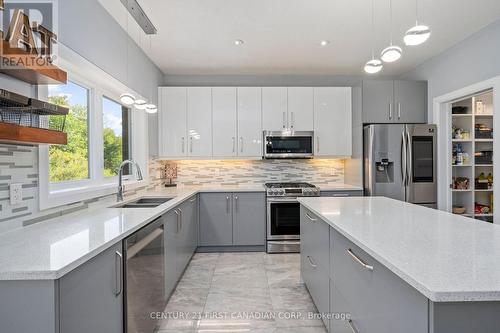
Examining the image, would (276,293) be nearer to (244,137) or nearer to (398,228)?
(398,228)

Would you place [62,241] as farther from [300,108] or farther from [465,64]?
[465,64]

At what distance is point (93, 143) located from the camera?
8.29ft

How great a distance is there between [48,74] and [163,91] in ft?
8.47

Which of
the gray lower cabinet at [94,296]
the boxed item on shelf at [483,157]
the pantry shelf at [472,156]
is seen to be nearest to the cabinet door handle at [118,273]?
the gray lower cabinet at [94,296]

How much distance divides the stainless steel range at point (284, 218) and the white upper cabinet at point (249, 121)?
69 centimetres

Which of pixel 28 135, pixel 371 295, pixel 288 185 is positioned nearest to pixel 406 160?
pixel 288 185

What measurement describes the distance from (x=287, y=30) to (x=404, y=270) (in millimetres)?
2592

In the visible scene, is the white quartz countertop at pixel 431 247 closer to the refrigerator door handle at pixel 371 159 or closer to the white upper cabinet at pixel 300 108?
the refrigerator door handle at pixel 371 159

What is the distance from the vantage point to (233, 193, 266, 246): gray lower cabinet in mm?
3805

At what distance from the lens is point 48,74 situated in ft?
4.89

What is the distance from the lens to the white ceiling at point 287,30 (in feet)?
7.94

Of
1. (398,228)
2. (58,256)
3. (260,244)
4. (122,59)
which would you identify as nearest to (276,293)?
(260,244)

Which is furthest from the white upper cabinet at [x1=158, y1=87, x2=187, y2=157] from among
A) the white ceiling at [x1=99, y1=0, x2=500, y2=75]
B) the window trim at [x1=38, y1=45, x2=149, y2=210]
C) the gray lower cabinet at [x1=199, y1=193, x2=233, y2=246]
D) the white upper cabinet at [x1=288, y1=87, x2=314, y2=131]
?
the white upper cabinet at [x1=288, y1=87, x2=314, y2=131]

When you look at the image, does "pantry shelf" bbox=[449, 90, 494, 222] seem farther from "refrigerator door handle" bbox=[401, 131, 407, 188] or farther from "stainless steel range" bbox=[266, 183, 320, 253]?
"stainless steel range" bbox=[266, 183, 320, 253]
